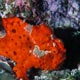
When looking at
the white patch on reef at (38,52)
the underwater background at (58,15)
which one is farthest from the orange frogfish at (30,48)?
the underwater background at (58,15)

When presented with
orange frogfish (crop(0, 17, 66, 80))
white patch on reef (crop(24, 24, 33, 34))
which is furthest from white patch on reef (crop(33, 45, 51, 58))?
white patch on reef (crop(24, 24, 33, 34))

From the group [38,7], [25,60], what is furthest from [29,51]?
[38,7]

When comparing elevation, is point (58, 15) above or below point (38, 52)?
above

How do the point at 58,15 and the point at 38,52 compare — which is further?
the point at 58,15

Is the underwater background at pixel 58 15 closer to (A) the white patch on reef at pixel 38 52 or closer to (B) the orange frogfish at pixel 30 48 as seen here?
(B) the orange frogfish at pixel 30 48

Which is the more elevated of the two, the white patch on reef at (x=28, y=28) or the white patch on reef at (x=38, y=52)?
the white patch on reef at (x=28, y=28)

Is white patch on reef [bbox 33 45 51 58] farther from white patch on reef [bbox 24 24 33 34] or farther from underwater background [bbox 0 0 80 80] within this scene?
underwater background [bbox 0 0 80 80]

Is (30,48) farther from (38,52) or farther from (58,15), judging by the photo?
(58,15)

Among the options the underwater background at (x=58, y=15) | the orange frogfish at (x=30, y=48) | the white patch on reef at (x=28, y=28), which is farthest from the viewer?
the underwater background at (x=58, y=15)

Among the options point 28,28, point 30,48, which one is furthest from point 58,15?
point 30,48

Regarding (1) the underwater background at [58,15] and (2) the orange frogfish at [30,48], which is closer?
(2) the orange frogfish at [30,48]
